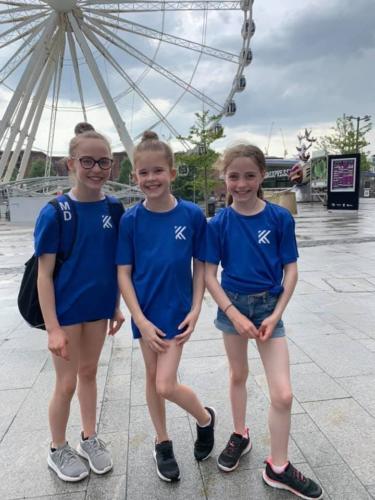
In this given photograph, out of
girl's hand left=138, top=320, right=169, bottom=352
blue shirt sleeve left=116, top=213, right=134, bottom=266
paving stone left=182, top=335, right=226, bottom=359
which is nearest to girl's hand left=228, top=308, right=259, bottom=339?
girl's hand left=138, top=320, right=169, bottom=352

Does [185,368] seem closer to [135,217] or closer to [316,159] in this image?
[135,217]

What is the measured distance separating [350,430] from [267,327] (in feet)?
3.49

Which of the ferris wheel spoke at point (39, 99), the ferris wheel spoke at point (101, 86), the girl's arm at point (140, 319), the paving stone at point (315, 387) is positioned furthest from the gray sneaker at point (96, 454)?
the ferris wheel spoke at point (39, 99)

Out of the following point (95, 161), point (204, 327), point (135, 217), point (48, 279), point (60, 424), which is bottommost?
point (204, 327)

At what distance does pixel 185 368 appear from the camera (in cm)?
370

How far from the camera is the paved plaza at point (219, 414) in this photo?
2246 mm

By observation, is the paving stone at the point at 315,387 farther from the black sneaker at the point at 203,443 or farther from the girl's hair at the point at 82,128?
the girl's hair at the point at 82,128

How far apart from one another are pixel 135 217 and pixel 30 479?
152 cm

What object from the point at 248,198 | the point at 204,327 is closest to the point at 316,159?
the point at 204,327

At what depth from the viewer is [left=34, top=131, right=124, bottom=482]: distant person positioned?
2146 millimetres

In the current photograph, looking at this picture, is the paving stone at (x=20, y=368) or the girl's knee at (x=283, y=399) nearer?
the girl's knee at (x=283, y=399)

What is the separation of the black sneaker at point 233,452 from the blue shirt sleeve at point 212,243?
102 cm

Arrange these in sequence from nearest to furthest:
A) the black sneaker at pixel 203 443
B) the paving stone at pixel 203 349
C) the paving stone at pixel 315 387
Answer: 1. the black sneaker at pixel 203 443
2. the paving stone at pixel 315 387
3. the paving stone at pixel 203 349

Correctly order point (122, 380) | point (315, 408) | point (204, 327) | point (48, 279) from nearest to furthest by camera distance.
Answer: point (48, 279) < point (315, 408) < point (122, 380) < point (204, 327)
